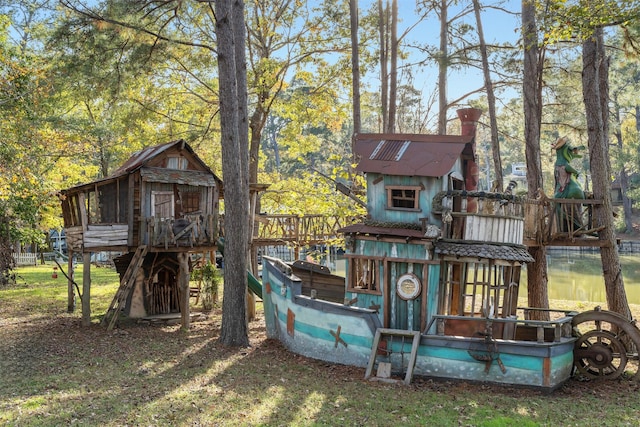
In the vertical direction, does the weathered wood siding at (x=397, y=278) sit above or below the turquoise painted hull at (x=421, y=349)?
above

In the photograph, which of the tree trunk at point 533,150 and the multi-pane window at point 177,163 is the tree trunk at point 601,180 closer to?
the tree trunk at point 533,150

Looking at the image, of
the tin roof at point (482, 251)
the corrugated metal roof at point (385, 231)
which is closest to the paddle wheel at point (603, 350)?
the tin roof at point (482, 251)

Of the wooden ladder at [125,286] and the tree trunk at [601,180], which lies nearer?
the tree trunk at [601,180]

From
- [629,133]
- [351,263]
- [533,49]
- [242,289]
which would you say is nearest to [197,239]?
[242,289]

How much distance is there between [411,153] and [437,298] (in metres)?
3.55

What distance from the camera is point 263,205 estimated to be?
28500mm

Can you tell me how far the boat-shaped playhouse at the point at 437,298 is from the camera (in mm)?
11898

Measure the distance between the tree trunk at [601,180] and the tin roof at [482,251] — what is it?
3047 millimetres

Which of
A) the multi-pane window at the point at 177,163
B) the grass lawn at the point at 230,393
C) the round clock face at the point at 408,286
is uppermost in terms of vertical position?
the multi-pane window at the point at 177,163

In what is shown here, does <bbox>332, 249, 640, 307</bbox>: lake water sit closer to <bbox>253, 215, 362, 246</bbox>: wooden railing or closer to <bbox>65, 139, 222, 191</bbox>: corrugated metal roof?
<bbox>253, 215, 362, 246</bbox>: wooden railing

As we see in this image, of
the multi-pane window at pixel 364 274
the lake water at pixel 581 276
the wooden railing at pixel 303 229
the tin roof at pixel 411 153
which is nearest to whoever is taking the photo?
the tin roof at pixel 411 153

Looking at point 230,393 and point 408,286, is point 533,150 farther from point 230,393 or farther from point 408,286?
point 230,393

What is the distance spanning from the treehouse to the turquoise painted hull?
3.96 meters

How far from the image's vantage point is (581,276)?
36000mm
